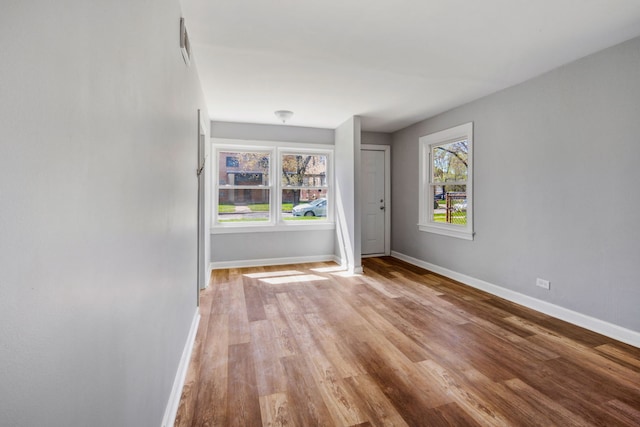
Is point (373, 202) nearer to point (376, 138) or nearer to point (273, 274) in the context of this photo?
point (376, 138)

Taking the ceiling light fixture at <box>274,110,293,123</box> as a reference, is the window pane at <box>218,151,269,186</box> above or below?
below

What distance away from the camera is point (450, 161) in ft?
14.7

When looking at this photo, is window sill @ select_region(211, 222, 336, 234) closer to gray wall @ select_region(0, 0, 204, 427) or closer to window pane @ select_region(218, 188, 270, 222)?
window pane @ select_region(218, 188, 270, 222)

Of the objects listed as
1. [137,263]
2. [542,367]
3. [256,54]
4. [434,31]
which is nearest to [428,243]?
[542,367]

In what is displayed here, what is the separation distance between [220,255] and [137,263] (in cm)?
396

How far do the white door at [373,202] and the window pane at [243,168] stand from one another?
6.20ft

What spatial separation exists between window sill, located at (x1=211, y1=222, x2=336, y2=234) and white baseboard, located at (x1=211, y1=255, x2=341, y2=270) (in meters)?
0.49

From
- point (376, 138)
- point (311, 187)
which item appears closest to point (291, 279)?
point (311, 187)

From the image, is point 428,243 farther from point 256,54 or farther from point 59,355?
point 59,355

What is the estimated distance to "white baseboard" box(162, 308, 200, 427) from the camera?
5.12 feet

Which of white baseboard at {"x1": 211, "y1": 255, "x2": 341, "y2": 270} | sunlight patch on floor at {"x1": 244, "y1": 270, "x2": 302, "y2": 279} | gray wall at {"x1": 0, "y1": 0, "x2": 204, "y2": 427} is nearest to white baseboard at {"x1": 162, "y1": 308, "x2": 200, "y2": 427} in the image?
gray wall at {"x1": 0, "y1": 0, "x2": 204, "y2": 427}

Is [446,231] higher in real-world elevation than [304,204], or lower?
lower

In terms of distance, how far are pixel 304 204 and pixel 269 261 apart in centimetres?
117

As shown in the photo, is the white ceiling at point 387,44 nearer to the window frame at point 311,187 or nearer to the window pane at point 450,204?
the window pane at point 450,204
